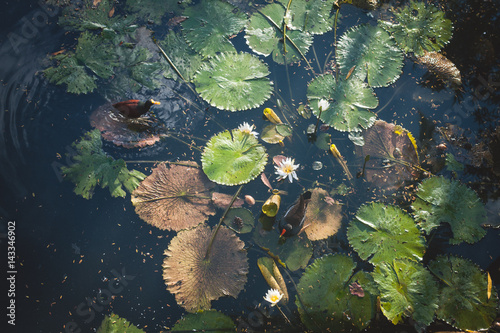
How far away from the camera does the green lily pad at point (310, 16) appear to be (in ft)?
9.84

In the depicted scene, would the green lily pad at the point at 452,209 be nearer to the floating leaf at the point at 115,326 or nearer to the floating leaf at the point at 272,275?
the floating leaf at the point at 272,275

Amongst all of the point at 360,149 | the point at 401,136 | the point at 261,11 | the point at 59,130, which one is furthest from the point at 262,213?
the point at 261,11

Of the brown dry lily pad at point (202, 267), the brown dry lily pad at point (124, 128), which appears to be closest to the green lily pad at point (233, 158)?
the brown dry lily pad at point (202, 267)

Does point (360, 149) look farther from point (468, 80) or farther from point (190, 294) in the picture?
point (190, 294)

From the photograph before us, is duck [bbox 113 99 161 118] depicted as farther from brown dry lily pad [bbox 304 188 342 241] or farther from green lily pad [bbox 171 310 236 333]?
green lily pad [bbox 171 310 236 333]

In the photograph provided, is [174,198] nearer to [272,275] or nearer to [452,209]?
[272,275]

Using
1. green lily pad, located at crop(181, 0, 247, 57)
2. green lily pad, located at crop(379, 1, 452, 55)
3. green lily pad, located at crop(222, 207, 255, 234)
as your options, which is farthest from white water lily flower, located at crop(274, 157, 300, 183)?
green lily pad, located at crop(379, 1, 452, 55)

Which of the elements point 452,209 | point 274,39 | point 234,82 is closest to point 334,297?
point 452,209

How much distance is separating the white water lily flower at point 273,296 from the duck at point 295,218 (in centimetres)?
38

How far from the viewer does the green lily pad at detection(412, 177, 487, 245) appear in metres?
2.22

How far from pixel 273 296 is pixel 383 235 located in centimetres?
87

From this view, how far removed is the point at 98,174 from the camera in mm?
2381

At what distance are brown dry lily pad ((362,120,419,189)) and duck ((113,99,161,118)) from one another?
179 cm

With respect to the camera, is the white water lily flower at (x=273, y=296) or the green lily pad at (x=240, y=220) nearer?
the white water lily flower at (x=273, y=296)
